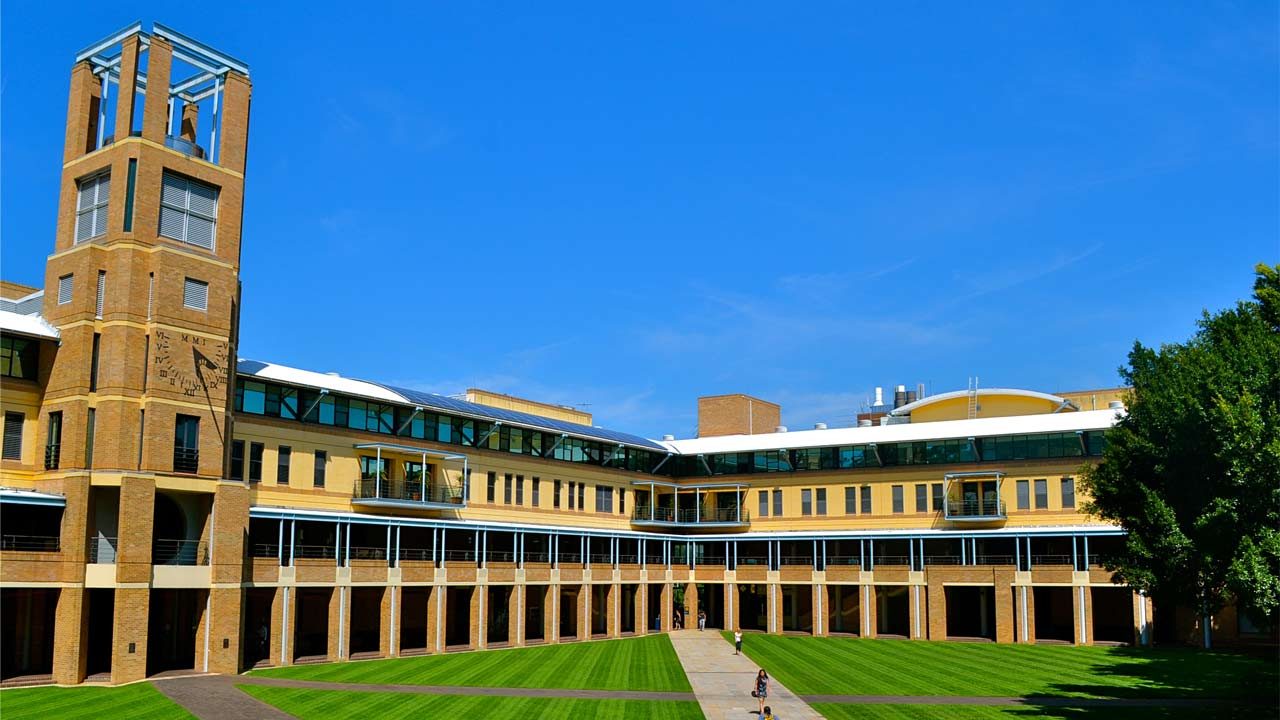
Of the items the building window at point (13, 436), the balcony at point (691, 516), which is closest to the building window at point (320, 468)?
the building window at point (13, 436)

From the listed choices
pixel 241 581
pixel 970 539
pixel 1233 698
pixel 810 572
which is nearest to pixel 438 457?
pixel 241 581

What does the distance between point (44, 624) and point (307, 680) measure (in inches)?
396

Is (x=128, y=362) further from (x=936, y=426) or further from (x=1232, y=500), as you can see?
(x=936, y=426)

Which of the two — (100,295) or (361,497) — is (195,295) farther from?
(361,497)

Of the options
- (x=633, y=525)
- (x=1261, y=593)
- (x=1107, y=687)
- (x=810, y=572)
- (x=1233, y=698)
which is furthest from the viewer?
(x=633, y=525)

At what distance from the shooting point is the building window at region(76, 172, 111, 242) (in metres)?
44.7

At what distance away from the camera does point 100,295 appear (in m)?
43.6

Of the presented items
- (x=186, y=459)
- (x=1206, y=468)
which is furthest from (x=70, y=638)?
(x=1206, y=468)

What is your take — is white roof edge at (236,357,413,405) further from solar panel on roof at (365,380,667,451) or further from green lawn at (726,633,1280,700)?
green lawn at (726,633,1280,700)

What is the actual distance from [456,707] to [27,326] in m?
22.0

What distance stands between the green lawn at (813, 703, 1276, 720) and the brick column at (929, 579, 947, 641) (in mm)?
26932

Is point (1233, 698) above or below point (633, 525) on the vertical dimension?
below

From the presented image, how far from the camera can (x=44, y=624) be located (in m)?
43.1

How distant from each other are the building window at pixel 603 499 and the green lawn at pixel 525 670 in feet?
59.5
